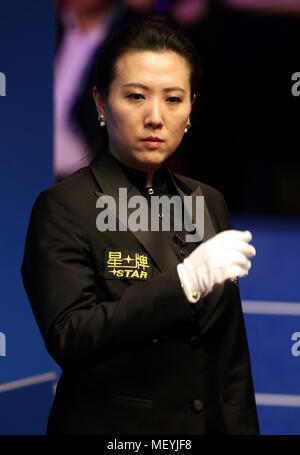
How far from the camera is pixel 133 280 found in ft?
5.34

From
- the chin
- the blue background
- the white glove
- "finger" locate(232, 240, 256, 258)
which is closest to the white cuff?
the white glove

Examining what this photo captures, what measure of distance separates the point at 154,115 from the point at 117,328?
0.47 m

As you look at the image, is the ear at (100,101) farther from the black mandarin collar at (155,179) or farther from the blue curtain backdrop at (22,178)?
the blue curtain backdrop at (22,178)

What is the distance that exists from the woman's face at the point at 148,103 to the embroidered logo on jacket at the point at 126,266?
0.71 ft

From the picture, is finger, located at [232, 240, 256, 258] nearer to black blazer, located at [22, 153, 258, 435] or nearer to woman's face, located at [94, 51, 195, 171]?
black blazer, located at [22, 153, 258, 435]

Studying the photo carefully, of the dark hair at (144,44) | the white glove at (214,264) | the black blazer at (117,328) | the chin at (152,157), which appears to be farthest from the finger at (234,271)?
the dark hair at (144,44)

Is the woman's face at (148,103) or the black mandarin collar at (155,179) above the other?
the woman's face at (148,103)

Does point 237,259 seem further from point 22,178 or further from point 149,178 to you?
point 22,178

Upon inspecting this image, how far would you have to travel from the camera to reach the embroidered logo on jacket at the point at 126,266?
1.62m

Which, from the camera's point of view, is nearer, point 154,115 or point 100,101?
point 154,115

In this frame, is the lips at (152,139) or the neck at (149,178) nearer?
the lips at (152,139)

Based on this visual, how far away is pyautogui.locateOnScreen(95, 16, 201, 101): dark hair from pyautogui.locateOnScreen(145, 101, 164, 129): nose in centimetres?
12

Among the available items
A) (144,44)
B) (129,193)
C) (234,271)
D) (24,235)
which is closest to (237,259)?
(234,271)

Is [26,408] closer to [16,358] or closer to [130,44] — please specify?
[16,358]
